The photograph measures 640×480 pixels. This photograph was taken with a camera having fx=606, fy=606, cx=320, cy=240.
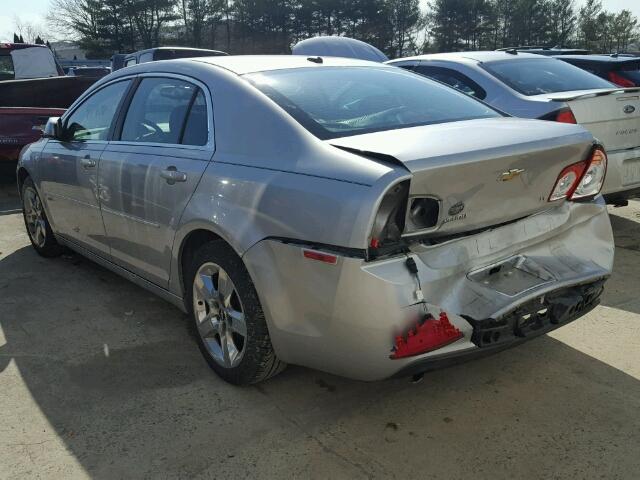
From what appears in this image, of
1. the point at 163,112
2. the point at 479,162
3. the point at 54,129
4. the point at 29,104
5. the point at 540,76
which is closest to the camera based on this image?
the point at 479,162

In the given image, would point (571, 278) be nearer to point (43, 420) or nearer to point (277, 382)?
point (277, 382)

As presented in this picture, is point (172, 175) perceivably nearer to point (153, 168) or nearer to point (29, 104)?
point (153, 168)

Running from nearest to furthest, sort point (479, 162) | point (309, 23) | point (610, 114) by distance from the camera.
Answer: point (479, 162), point (610, 114), point (309, 23)

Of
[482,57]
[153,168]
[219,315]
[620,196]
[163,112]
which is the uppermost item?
[482,57]

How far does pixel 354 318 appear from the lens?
2.30 m

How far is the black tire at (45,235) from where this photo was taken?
200 inches

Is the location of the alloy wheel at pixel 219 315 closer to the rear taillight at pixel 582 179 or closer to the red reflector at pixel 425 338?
the red reflector at pixel 425 338

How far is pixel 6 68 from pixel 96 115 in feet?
30.8

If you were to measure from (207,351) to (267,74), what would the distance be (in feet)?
4.82

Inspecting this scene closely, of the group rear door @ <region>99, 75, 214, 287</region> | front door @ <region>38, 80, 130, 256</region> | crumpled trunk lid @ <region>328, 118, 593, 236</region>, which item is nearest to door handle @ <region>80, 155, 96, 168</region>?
front door @ <region>38, 80, 130, 256</region>

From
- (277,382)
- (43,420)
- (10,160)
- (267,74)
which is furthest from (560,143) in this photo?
(10,160)

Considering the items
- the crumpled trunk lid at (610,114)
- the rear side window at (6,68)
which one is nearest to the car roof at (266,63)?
the crumpled trunk lid at (610,114)

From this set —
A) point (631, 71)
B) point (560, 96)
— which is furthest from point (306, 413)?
point (631, 71)

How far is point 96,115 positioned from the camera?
13.9 feet
